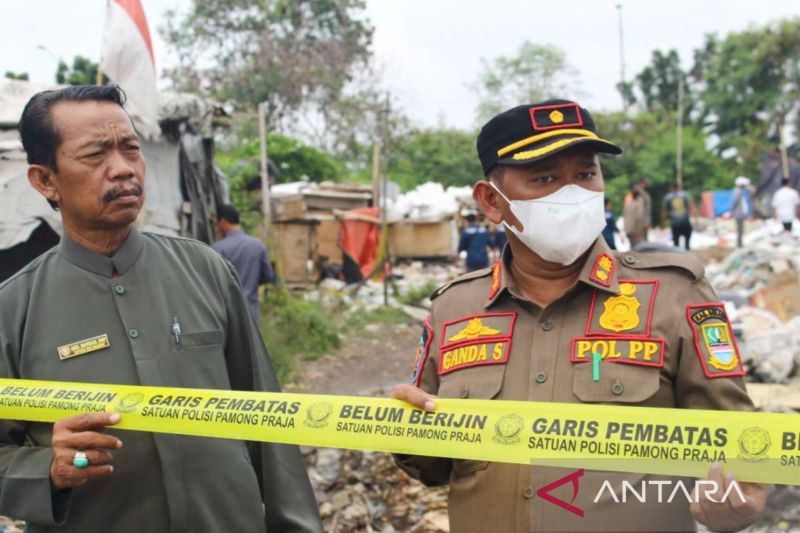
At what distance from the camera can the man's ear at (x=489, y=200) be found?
87.4 inches

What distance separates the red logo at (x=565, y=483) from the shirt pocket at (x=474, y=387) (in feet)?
0.57

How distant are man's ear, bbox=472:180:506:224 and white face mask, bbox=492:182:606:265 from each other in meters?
0.09

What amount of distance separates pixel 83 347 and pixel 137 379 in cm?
16

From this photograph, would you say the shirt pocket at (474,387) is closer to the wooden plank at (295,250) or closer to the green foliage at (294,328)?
the green foliage at (294,328)

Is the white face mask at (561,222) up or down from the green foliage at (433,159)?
up

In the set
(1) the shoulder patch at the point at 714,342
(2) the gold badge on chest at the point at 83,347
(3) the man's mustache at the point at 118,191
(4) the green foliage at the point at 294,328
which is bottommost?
(4) the green foliage at the point at 294,328

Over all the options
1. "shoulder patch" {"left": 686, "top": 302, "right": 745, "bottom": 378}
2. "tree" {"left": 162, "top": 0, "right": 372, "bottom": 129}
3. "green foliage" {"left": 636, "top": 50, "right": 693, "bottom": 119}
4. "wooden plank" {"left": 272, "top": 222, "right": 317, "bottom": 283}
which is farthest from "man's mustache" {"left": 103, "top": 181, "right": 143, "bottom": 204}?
"green foliage" {"left": 636, "top": 50, "right": 693, "bottom": 119}

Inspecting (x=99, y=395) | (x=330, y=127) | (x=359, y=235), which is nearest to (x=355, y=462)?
(x=99, y=395)

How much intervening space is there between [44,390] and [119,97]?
862 millimetres

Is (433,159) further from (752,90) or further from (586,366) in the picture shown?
(586,366)

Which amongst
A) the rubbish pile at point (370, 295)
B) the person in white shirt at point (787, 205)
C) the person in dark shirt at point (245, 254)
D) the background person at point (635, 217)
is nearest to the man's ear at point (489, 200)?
the person in dark shirt at point (245, 254)

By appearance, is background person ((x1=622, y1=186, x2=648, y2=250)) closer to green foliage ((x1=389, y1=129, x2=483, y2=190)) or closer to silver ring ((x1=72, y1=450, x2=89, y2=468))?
silver ring ((x1=72, y1=450, x2=89, y2=468))

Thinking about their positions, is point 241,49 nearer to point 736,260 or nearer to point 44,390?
point 736,260

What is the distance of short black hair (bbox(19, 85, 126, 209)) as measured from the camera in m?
2.17
